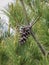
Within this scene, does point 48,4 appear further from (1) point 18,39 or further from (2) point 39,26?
(1) point 18,39

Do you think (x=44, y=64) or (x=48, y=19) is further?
(x=48, y=19)

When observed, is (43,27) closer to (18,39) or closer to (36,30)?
(36,30)

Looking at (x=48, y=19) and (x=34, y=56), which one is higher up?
(x=48, y=19)

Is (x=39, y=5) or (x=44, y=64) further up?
(x=39, y=5)

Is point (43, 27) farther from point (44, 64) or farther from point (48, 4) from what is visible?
point (44, 64)

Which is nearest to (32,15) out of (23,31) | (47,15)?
(47,15)

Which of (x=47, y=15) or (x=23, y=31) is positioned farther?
(x=47, y=15)

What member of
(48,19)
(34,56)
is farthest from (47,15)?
(34,56)
